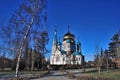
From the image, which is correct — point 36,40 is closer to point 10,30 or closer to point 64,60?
point 10,30

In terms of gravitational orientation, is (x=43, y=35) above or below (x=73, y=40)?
below

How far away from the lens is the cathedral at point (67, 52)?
108000 millimetres

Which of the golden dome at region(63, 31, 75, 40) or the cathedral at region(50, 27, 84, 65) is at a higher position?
the golden dome at region(63, 31, 75, 40)

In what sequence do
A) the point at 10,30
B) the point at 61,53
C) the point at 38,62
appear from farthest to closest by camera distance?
1. the point at 61,53
2. the point at 38,62
3. the point at 10,30

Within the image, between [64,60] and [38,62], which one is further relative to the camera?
[64,60]

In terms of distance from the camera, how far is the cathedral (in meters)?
108

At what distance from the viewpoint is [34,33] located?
30109mm

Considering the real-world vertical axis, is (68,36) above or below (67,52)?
above

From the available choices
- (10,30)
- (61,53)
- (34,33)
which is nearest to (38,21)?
(34,33)

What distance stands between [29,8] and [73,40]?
83057 mm

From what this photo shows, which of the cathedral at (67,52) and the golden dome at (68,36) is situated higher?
the golden dome at (68,36)

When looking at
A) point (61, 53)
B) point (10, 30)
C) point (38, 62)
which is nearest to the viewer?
point (10, 30)

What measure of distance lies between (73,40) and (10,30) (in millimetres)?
83741

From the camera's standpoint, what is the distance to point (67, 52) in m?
111
